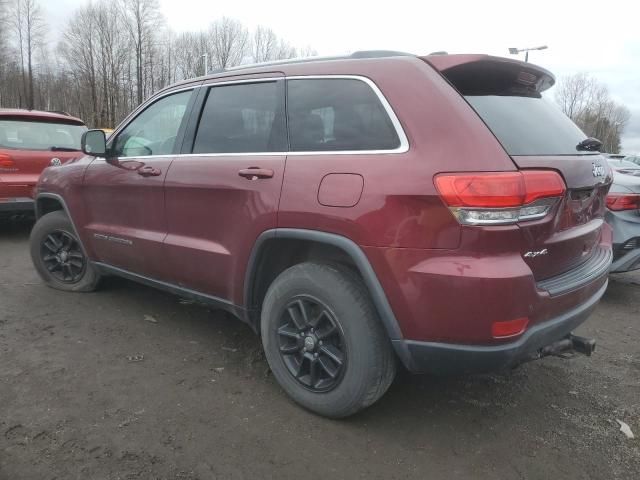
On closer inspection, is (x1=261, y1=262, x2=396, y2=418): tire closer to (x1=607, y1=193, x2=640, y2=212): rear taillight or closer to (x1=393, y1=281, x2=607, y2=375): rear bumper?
(x1=393, y1=281, x2=607, y2=375): rear bumper

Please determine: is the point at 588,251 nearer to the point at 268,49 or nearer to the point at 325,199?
the point at 325,199

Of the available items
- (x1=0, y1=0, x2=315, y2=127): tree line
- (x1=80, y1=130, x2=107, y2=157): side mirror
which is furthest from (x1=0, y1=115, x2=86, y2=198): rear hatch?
(x1=0, y1=0, x2=315, y2=127): tree line

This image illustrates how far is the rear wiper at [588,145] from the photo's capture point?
2744mm

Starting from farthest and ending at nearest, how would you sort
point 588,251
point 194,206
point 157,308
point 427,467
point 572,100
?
point 572,100
point 157,308
point 194,206
point 588,251
point 427,467

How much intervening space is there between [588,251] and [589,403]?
3.05 ft

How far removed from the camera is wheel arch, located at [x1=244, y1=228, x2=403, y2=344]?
2342 mm

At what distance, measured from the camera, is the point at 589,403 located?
2.98 metres

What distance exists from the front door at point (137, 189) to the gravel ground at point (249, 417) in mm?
613

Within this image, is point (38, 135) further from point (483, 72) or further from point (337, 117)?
point (483, 72)

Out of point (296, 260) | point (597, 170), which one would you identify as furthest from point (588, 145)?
point (296, 260)

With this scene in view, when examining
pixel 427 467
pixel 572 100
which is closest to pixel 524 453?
pixel 427 467

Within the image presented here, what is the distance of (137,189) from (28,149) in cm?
389

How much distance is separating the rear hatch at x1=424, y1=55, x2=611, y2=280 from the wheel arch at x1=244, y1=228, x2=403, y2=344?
66 centimetres

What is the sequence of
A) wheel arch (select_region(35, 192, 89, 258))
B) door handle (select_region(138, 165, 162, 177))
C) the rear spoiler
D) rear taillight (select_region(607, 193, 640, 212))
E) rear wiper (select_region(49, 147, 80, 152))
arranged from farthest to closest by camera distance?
rear wiper (select_region(49, 147, 80, 152)) → rear taillight (select_region(607, 193, 640, 212)) → wheel arch (select_region(35, 192, 89, 258)) → door handle (select_region(138, 165, 162, 177)) → the rear spoiler
